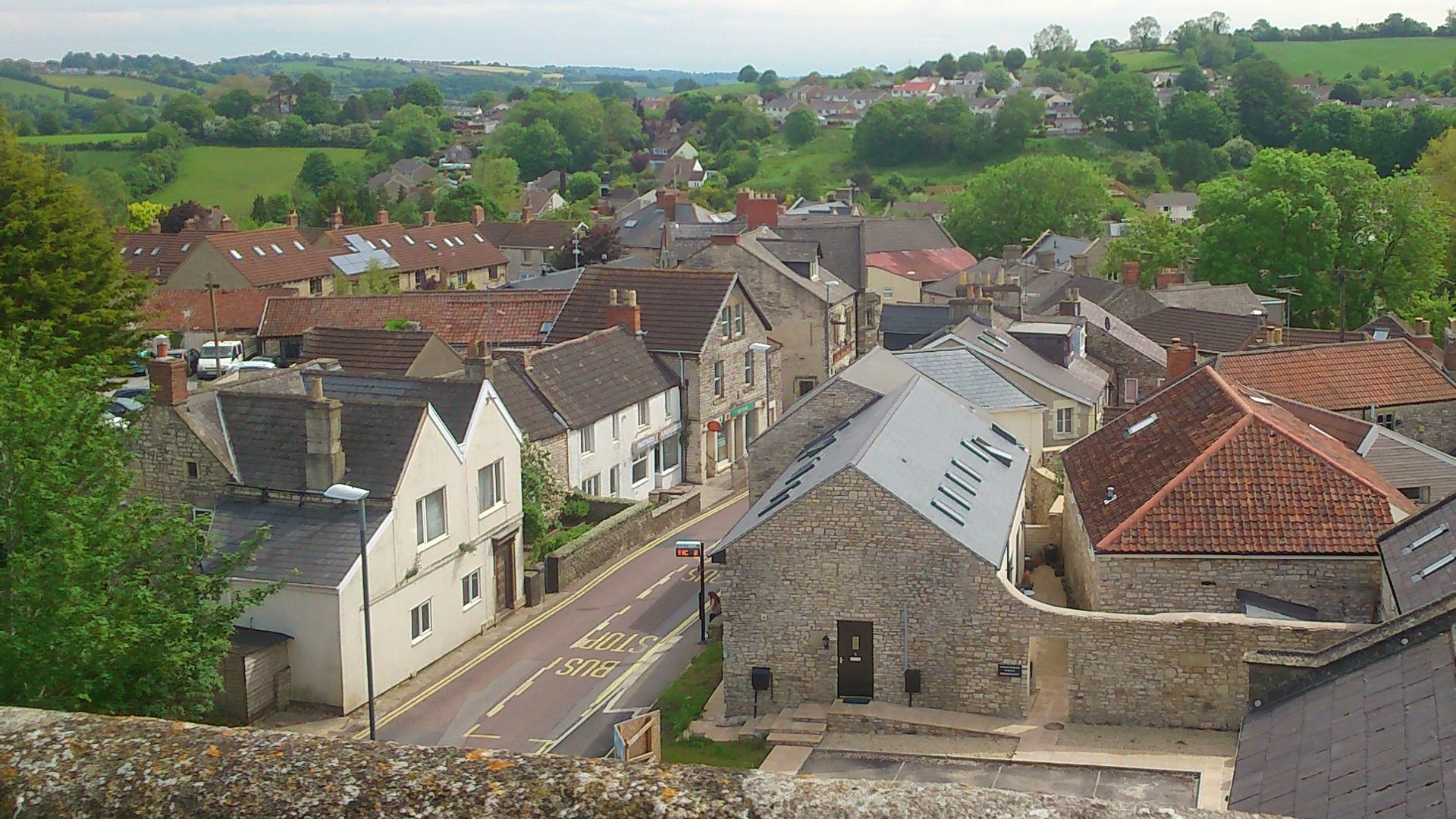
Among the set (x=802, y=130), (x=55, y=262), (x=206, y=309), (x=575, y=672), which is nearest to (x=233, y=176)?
(x=802, y=130)

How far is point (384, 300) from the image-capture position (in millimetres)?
58625

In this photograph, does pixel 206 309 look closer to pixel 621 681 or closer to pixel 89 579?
pixel 621 681

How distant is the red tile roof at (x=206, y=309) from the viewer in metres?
66.9

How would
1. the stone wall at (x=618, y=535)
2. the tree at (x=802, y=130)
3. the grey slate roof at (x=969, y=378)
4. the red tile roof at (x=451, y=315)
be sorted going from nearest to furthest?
the stone wall at (x=618, y=535), the grey slate roof at (x=969, y=378), the red tile roof at (x=451, y=315), the tree at (x=802, y=130)

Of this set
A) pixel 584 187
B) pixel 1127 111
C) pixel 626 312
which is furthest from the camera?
pixel 1127 111

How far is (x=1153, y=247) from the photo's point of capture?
81.6 metres

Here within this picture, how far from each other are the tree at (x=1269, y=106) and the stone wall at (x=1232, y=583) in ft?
504

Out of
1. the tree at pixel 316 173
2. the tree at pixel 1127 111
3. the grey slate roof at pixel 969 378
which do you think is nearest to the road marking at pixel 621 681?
the grey slate roof at pixel 969 378

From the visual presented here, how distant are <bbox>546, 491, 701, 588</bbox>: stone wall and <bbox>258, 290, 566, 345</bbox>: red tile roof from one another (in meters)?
12.8

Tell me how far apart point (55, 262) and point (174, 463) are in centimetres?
1008

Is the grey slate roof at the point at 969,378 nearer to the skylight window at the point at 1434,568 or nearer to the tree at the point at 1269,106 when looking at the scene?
the skylight window at the point at 1434,568

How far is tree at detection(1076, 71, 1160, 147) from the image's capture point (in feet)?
577

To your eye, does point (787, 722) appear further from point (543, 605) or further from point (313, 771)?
point (313, 771)

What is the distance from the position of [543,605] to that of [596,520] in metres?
6.52
